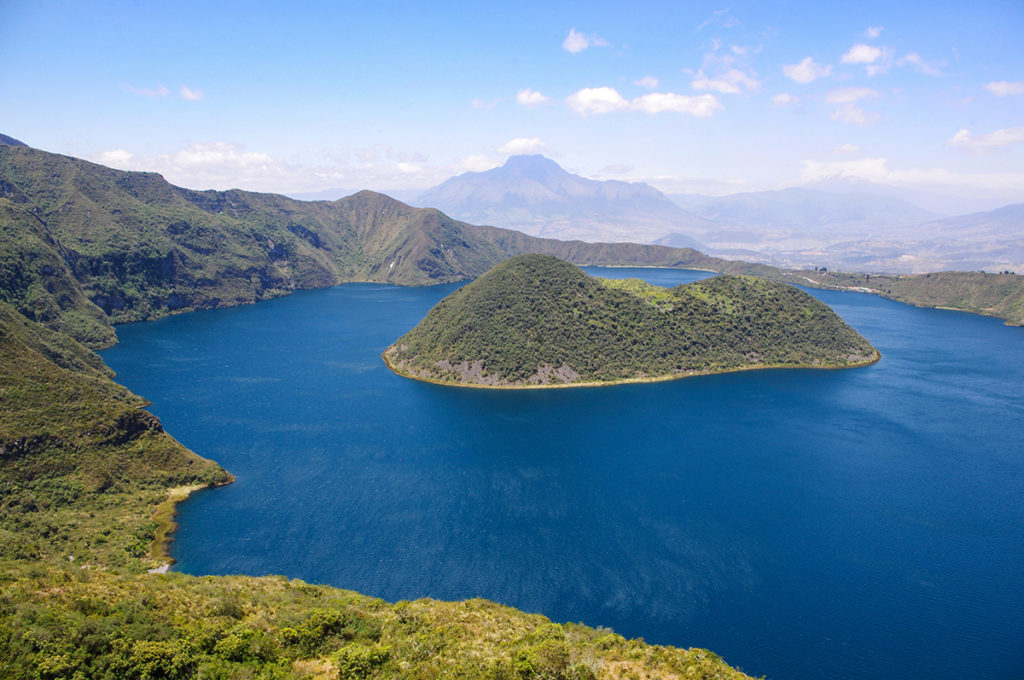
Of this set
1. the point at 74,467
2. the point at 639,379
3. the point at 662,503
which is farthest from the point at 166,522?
the point at 639,379

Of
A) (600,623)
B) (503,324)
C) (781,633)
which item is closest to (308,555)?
(600,623)

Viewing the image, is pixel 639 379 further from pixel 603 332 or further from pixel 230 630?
pixel 230 630

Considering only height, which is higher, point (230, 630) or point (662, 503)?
point (230, 630)

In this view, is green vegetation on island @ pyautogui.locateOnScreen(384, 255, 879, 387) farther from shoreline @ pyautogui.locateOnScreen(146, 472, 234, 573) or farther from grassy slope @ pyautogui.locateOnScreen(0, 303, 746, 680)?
grassy slope @ pyautogui.locateOnScreen(0, 303, 746, 680)

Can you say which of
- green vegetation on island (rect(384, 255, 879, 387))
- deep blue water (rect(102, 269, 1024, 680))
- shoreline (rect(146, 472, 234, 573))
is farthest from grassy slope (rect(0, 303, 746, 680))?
green vegetation on island (rect(384, 255, 879, 387))

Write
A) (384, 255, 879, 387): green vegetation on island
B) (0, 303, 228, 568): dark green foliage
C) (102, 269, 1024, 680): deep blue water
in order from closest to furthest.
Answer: (102, 269, 1024, 680): deep blue water
(0, 303, 228, 568): dark green foliage
(384, 255, 879, 387): green vegetation on island

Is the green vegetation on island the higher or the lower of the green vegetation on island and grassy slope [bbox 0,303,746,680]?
the higher

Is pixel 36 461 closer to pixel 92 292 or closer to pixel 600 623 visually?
pixel 600 623
